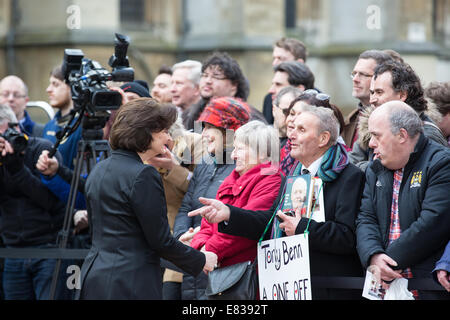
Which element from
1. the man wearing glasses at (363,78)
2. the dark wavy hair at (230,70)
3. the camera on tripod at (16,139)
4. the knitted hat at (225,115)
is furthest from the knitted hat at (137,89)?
the man wearing glasses at (363,78)

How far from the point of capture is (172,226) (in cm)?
650

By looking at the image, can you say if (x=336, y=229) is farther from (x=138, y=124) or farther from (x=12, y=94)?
(x=12, y=94)

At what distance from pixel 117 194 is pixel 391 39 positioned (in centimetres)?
1552

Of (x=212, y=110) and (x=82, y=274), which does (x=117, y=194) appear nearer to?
(x=82, y=274)

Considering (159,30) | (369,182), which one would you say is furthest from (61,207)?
(159,30)

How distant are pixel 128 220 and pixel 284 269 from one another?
1.06m

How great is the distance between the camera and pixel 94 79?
255 inches

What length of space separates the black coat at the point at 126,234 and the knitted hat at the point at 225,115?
1415 mm

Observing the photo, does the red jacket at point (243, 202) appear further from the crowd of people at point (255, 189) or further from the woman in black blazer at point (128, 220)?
the woman in black blazer at point (128, 220)

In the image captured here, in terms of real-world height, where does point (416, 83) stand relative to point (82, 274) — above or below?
above

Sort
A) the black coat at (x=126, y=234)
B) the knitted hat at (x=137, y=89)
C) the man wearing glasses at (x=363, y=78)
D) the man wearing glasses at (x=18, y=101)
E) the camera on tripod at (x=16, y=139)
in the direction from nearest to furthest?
the black coat at (x=126, y=234) → the man wearing glasses at (x=363, y=78) → the camera on tripod at (x=16, y=139) → the knitted hat at (x=137, y=89) → the man wearing glasses at (x=18, y=101)

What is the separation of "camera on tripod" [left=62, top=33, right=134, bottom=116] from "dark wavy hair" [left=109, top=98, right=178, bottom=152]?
1400mm

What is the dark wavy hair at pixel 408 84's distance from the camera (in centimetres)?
559
